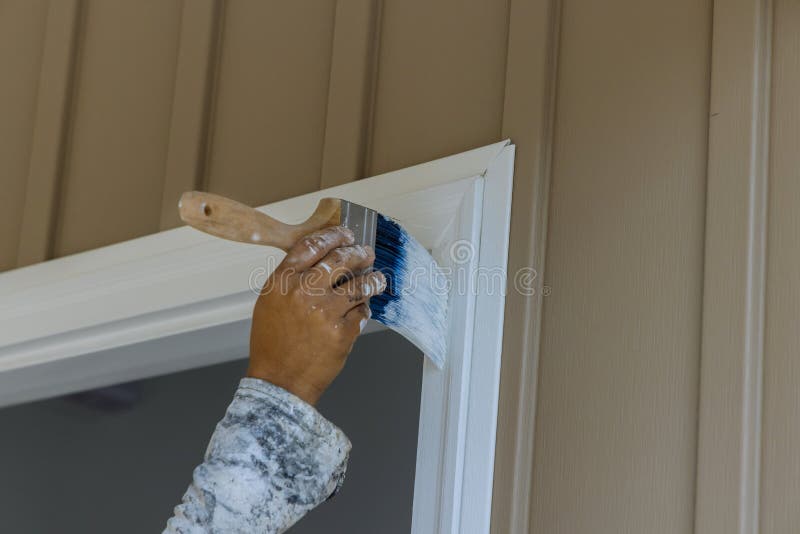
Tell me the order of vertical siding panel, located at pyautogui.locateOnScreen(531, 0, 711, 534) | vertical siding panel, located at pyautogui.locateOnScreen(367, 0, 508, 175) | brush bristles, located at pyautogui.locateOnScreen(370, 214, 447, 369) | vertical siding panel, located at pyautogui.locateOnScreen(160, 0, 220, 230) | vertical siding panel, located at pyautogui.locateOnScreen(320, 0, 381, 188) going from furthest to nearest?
1. vertical siding panel, located at pyautogui.locateOnScreen(160, 0, 220, 230)
2. vertical siding panel, located at pyautogui.locateOnScreen(320, 0, 381, 188)
3. vertical siding panel, located at pyautogui.locateOnScreen(367, 0, 508, 175)
4. brush bristles, located at pyautogui.locateOnScreen(370, 214, 447, 369)
5. vertical siding panel, located at pyautogui.locateOnScreen(531, 0, 711, 534)

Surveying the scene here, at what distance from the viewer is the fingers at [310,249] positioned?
4.14ft

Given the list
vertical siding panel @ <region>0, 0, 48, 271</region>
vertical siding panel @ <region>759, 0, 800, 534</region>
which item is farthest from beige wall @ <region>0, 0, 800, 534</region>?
vertical siding panel @ <region>0, 0, 48, 271</region>

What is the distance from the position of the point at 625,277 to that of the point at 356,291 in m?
0.31

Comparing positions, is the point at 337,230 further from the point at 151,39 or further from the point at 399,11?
the point at 151,39

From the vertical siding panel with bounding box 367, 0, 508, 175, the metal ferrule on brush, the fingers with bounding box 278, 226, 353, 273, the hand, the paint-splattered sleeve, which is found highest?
the vertical siding panel with bounding box 367, 0, 508, 175

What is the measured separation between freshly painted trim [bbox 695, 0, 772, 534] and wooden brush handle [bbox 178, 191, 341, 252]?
1.40 ft

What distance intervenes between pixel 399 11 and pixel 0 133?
0.90 m

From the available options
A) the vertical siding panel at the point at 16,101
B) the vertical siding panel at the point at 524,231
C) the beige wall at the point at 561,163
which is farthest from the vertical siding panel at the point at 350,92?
the vertical siding panel at the point at 16,101

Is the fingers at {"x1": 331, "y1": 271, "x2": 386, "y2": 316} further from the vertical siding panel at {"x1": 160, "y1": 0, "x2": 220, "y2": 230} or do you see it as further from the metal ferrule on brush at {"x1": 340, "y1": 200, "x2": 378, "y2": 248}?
the vertical siding panel at {"x1": 160, "y1": 0, "x2": 220, "y2": 230}

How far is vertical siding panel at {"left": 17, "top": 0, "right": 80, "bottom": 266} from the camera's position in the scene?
6.74 feet

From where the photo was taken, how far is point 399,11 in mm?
1704

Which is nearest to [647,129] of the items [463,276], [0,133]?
[463,276]

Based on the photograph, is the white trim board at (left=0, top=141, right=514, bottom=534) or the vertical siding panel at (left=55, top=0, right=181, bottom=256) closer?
the white trim board at (left=0, top=141, right=514, bottom=534)

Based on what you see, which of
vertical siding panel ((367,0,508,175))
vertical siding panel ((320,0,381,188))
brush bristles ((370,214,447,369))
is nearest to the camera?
brush bristles ((370,214,447,369))
